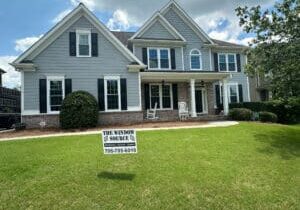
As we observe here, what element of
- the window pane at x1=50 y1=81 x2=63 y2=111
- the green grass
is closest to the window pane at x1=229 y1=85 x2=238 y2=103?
the window pane at x1=50 y1=81 x2=63 y2=111

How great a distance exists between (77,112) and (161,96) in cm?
750

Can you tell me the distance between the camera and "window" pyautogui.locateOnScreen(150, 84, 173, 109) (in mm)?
22781

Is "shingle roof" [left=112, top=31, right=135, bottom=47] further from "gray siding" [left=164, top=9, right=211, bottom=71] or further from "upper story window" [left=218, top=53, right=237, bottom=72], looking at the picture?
"upper story window" [left=218, top=53, right=237, bottom=72]

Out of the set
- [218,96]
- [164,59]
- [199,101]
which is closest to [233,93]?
[218,96]

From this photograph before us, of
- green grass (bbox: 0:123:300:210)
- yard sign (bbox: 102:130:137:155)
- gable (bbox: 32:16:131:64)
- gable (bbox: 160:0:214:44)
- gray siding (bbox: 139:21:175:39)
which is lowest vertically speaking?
green grass (bbox: 0:123:300:210)

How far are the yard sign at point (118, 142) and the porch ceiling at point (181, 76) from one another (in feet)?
41.4

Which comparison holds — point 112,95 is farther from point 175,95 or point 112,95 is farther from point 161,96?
point 175,95

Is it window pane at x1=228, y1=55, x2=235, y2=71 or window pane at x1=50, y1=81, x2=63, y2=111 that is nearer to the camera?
window pane at x1=50, y1=81, x2=63, y2=111

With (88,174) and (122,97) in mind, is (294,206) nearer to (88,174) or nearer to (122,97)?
(88,174)

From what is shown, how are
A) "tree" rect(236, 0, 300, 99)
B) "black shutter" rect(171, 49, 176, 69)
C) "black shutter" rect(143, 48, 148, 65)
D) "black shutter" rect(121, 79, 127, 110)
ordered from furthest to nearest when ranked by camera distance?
1. "black shutter" rect(171, 49, 176, 69)
2. "black shutter" rect(143, 48, 148, 65)
3. "black shutter" rect(121, 79, 127, 110)
4. "tree" rect(236, 0, 300, 99)

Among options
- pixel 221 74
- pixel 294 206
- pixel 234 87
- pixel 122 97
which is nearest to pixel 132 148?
pixel 294 206

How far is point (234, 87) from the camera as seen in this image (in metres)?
26.4

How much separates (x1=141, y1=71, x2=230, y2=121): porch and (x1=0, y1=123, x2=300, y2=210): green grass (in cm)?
999

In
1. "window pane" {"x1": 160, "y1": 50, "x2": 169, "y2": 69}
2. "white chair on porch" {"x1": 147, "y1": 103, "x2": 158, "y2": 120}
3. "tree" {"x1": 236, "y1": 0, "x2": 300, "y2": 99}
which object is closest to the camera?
"tree" {"x1": 236, "y1": 0, "x2": 300, "y2": 99}
